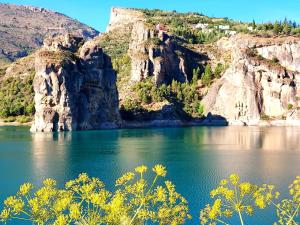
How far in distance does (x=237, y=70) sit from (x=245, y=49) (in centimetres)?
696

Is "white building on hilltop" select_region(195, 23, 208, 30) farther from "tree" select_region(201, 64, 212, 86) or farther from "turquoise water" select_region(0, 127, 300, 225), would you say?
"turquoise water" select_region(0, 127, 300, 225)

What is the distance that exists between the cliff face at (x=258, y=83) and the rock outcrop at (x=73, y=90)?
→ 37508mm

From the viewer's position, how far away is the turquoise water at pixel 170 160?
43094 millimetres

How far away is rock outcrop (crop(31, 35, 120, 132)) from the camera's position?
354 feet

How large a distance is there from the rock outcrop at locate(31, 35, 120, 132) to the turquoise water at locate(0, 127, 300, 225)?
1959cm

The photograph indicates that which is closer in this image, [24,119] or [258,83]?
[24,119]

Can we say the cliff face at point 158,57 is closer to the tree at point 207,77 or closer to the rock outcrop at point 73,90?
the tree at point 207,77

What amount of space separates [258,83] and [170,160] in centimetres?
8926

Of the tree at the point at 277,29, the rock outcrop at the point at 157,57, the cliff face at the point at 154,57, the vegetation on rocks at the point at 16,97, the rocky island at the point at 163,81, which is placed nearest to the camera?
the rocky island at the point at 163,81

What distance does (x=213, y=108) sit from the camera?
14275 cm

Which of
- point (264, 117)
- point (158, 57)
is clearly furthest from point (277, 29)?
point (158, 57)

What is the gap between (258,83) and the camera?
464 ft

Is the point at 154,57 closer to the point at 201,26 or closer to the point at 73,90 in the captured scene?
the point at 73,90

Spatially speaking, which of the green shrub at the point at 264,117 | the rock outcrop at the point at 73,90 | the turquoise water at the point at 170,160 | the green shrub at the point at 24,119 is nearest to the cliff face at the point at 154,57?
the rock outcrop at the point at 73,90
